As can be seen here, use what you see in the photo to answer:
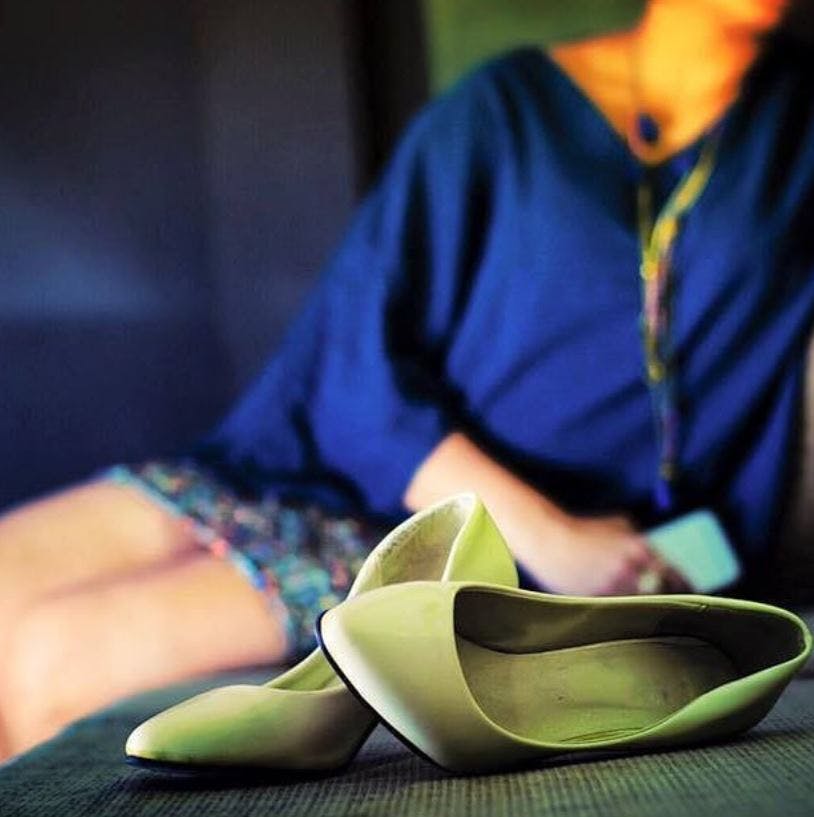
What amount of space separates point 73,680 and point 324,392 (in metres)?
0.38

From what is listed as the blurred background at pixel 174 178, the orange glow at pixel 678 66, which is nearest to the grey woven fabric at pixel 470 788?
the blurred background at pixel 174 178

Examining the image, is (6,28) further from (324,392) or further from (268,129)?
(324,392)

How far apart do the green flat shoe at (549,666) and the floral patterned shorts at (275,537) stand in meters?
0.48

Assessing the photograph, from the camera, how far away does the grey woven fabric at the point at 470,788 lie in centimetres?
49

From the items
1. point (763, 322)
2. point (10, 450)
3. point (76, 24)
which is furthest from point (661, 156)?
point (10, 450)

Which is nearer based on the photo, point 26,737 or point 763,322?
point 26,737

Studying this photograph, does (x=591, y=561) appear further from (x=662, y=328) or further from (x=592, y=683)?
(x=592, y=683)

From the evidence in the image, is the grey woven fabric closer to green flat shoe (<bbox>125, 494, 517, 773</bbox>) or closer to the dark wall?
green flat shoe (<bbox>125, 494, 517, 773</bbox>)

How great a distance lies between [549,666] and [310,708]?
0.46 feet

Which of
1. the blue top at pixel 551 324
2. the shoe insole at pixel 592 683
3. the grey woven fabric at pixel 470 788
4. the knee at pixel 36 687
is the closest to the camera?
the grey woven fabric at pixel 470 788

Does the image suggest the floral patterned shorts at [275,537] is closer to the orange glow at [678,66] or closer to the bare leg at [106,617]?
the bare leg at [106,617]

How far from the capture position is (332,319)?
130cm

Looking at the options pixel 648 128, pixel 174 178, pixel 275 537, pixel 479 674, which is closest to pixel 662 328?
pixel 648 128

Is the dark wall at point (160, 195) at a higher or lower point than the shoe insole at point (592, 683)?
higher
